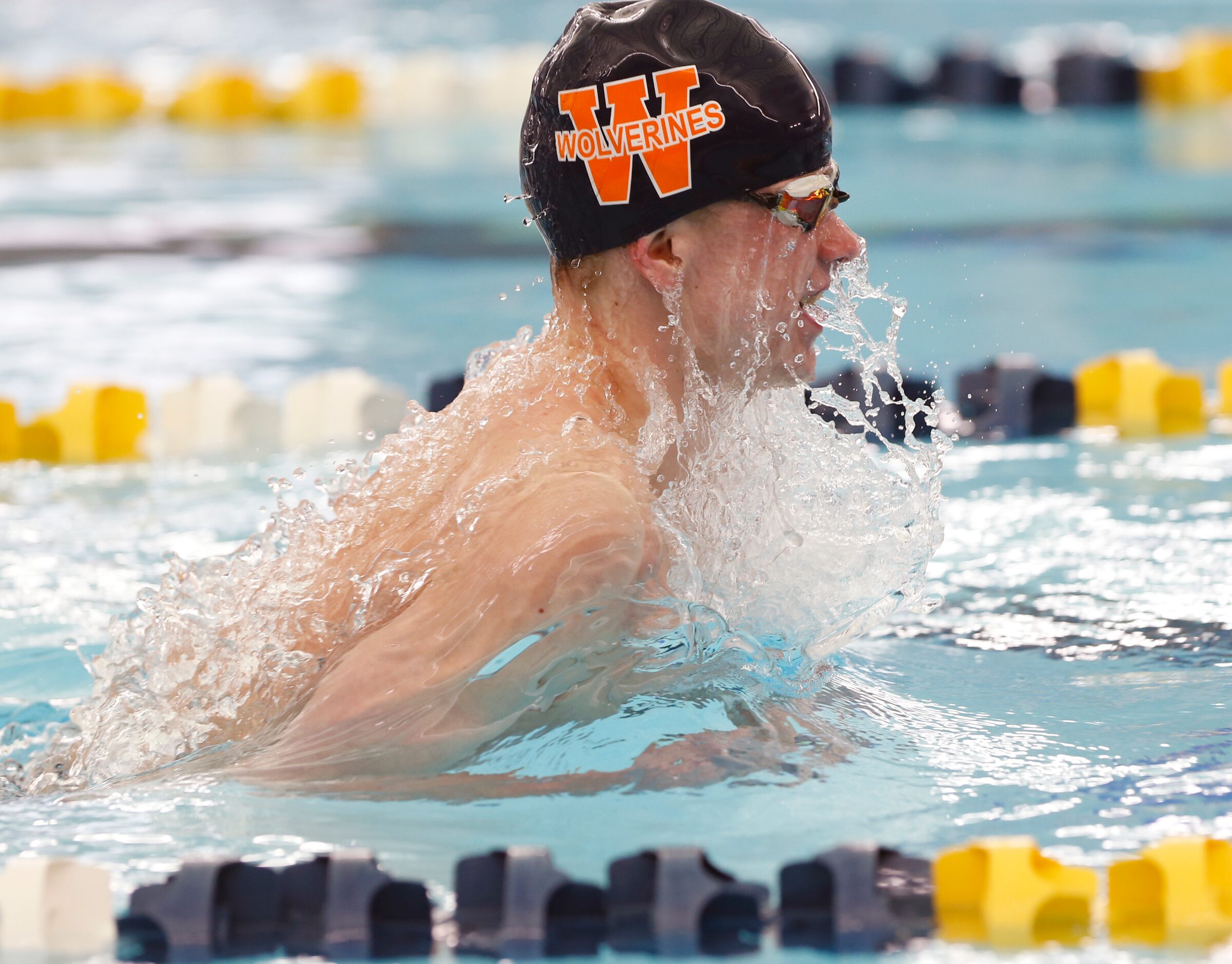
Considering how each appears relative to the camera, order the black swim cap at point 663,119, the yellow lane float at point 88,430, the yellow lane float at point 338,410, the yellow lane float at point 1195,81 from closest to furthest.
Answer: the black swim cap at point 663,119
the yellow lane float at point 88,430
the yellow lane float at point 338,410
the yellow lane float at point 1195,81

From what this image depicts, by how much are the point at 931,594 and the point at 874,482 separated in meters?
0.59

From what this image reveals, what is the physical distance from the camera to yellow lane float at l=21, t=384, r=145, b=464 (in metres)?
4.30

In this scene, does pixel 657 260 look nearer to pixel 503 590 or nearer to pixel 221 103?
pixel 503 590

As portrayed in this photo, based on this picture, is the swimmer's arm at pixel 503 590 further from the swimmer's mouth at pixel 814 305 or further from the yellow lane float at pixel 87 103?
the yellow lane float at pixel 87 103

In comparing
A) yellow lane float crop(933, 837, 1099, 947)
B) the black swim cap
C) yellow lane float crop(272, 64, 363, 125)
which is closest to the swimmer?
the black swim cap

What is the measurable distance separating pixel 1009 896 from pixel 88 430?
306cm

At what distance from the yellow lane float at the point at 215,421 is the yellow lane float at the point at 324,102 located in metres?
4.81

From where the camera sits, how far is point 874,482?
9.03 ft

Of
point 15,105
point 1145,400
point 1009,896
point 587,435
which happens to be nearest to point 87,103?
point 15,105

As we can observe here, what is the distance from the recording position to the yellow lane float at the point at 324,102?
8.99 metres

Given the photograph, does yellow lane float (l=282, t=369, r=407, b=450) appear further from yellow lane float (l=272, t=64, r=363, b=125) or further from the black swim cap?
yellow lane float (l=272, t=64, r=363, b=125)

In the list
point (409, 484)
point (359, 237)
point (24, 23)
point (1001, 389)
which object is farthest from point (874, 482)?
point (24, 23)

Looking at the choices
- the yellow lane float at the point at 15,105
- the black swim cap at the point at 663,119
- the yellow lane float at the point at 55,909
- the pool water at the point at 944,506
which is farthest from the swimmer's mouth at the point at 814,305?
the yellow lane float at the point at 15,105

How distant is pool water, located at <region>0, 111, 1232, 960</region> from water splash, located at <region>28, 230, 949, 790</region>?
0.30ft
